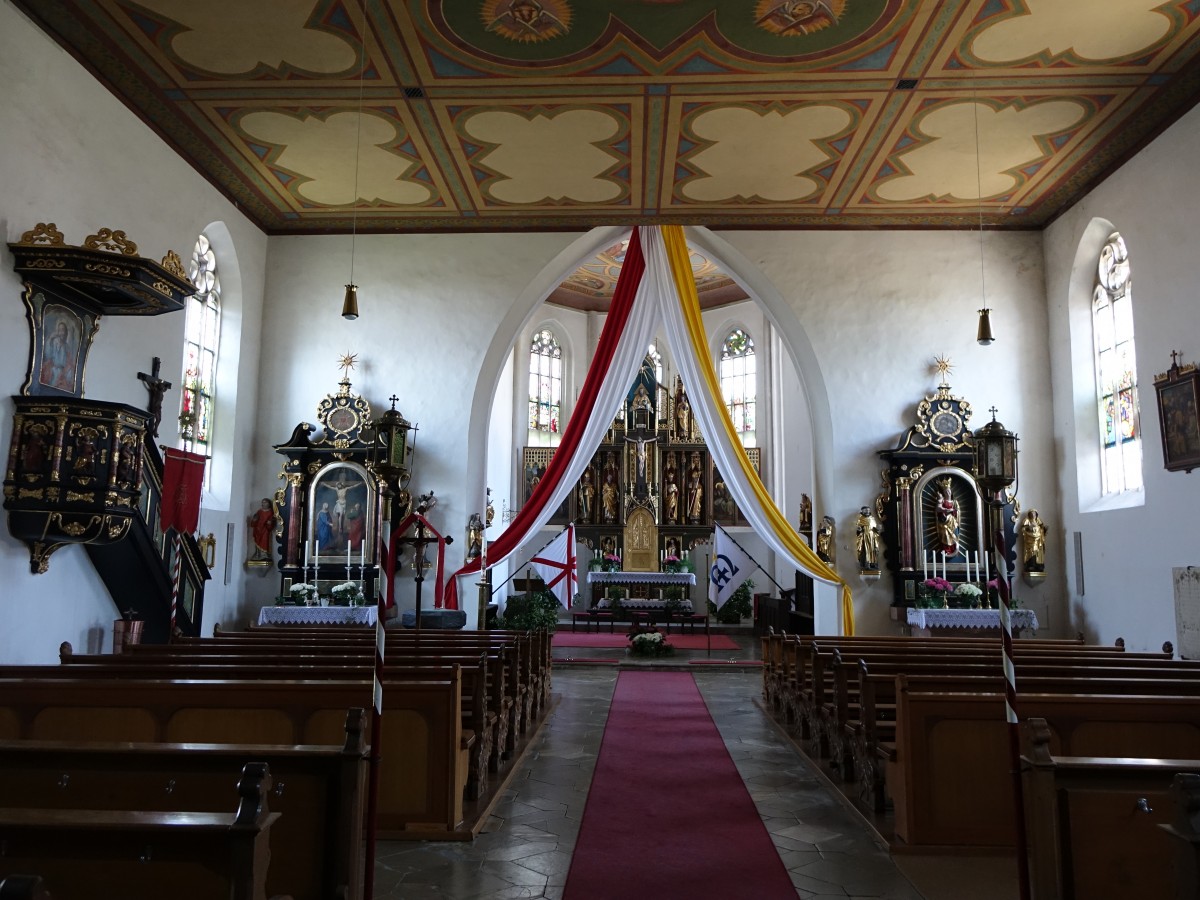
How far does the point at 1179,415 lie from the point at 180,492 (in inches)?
416

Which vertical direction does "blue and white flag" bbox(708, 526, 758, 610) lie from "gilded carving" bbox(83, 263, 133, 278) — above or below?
below

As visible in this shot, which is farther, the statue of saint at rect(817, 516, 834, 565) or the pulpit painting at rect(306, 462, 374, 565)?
the statue of saint at rect(817, 516, 834, 565)

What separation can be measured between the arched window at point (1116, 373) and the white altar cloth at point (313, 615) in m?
9.70

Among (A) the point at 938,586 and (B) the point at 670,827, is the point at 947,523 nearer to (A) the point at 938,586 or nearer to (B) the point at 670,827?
(A) the point at 938,586

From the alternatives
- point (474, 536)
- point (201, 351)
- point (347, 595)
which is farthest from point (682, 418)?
point (201, 351)

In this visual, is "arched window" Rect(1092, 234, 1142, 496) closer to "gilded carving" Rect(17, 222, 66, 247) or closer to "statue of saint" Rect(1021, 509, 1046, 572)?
"statue of saint" Rect(1021, 509, 1046, 572)

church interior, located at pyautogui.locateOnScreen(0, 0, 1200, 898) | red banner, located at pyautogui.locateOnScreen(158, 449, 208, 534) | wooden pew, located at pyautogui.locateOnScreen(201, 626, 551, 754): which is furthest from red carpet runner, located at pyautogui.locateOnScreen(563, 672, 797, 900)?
red banner, located at pyautogui.locateOnScreen(158, 449, 208, 534)

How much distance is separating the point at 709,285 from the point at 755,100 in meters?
10.5

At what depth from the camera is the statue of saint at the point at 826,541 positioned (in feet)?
40.8

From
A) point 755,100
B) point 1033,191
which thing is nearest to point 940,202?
point 1033,191

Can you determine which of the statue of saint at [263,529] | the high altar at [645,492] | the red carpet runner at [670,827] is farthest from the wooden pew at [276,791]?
the high altar at [645,492]

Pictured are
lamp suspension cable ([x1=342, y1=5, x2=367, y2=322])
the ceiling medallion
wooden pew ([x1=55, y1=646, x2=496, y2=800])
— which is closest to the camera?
wooden pew ([x1=55, y1=646, x2=496, y2=800])

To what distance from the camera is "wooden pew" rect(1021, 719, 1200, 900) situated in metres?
3.10

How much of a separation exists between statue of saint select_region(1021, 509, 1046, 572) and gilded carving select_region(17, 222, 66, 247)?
1167 centimetres
